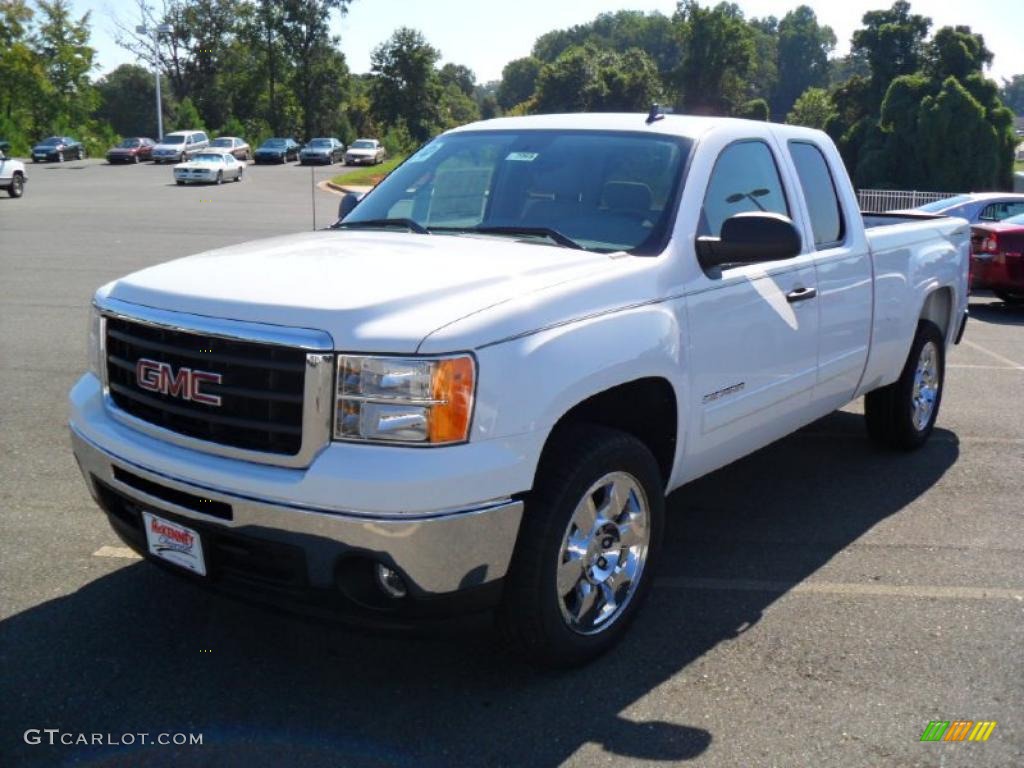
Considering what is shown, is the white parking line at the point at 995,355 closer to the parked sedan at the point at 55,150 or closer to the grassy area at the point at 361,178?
the grassy area at the point at 361,178

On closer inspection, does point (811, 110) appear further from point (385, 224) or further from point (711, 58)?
point (385, 224)

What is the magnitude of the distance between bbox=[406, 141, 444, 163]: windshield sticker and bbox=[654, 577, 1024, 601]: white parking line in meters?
2.30

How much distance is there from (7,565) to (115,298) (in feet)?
4.94

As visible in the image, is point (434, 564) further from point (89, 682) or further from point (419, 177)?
point (419, 177)

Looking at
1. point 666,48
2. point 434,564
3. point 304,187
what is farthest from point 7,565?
point 666,48

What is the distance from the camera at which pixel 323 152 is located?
62.6m

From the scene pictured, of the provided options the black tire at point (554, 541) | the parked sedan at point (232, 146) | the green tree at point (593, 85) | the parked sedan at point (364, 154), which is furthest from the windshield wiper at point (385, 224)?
the green tree at point (593, 85)

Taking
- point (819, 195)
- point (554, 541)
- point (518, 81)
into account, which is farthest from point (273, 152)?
point (518, 81)

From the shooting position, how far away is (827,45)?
601ft

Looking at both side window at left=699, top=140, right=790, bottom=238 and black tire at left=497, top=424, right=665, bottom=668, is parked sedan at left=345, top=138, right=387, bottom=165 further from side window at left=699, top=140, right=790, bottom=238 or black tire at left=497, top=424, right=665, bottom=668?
black tire at left=497, top=424, right=665, bottom=668

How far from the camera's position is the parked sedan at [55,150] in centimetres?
5944

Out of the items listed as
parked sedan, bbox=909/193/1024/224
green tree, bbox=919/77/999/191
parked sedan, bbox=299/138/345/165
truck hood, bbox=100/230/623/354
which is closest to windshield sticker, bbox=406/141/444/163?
truck hood, bbox=100/230/623/354

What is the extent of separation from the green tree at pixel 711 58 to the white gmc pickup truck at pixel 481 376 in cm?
7918

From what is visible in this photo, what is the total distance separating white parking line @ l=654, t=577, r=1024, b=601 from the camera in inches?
183
